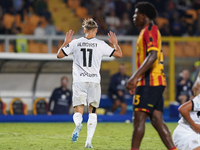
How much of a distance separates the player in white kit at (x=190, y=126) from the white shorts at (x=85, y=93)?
5.68 feet

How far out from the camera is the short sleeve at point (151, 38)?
183 inches

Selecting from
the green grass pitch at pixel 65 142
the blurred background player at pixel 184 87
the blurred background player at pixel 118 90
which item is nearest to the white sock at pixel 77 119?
the green grass pitch at pixel 65 142

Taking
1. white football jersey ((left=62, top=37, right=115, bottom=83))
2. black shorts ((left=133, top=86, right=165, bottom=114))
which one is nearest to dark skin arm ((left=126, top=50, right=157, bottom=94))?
black shorts ((left=133, top=86, right=165, bottom=114))

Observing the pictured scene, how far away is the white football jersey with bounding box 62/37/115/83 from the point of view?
643cm

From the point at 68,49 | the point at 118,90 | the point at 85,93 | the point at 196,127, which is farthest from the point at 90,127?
the point at 118,90

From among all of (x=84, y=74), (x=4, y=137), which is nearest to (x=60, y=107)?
(x=4, y=137)

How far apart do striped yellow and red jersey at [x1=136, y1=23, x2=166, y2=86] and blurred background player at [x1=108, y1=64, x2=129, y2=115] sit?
7.98 m

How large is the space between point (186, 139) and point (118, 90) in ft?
26.2

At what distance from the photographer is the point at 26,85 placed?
1254 cm

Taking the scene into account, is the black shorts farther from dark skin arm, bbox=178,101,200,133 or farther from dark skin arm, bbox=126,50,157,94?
dark skin arm, bbox=178,101,200,133

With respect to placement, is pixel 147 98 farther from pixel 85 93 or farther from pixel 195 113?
pixel 85 93

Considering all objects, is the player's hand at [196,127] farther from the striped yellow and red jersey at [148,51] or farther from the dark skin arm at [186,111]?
the striped yellow and red jersey at [148,51]

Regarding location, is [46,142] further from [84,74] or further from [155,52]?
[155,52]

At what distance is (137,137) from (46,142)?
108 inches
